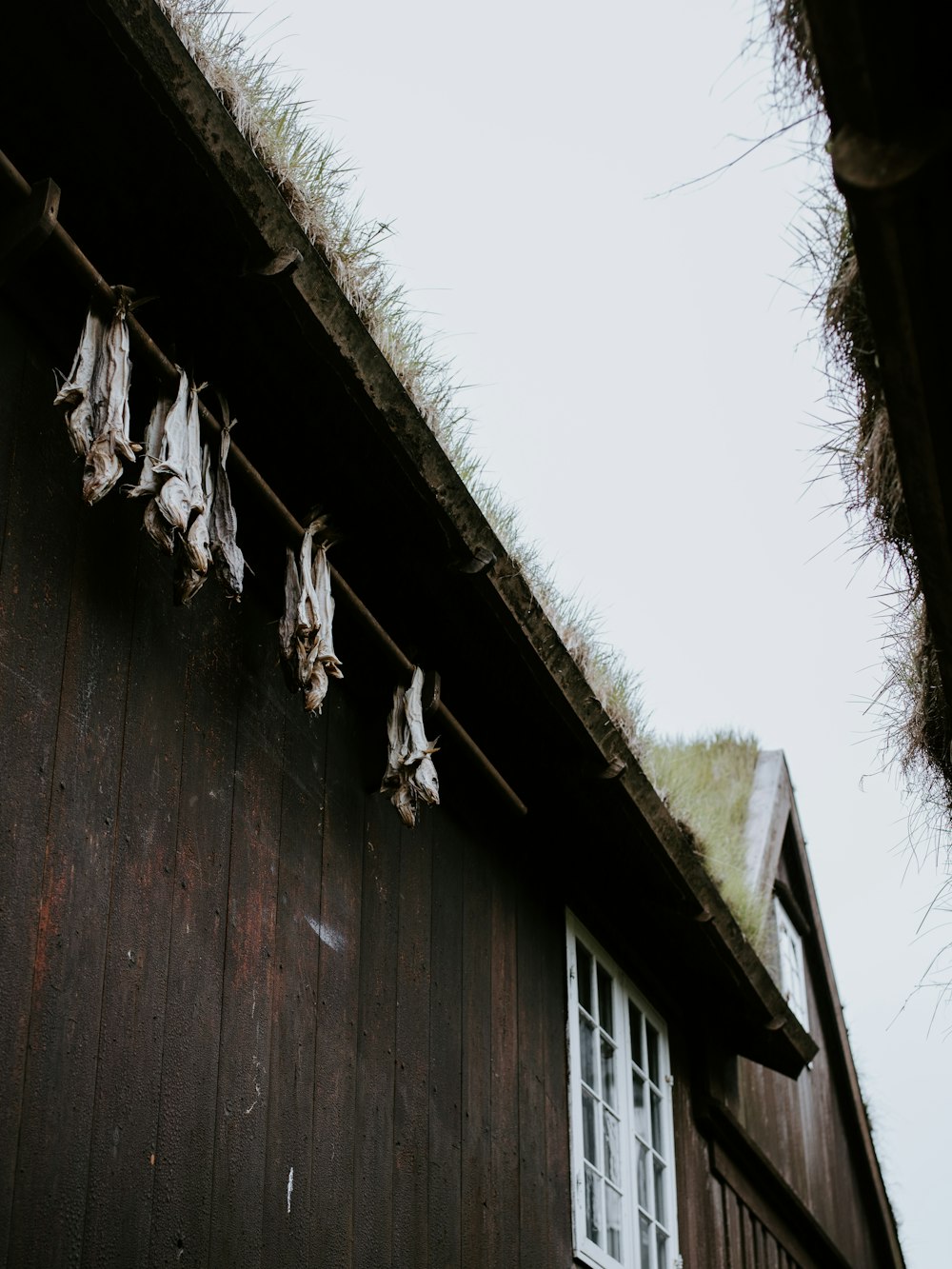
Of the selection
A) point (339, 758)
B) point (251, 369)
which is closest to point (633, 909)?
point (339, 758)

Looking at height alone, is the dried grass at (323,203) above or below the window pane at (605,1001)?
above

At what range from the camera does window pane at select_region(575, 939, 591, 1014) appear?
22.7ft

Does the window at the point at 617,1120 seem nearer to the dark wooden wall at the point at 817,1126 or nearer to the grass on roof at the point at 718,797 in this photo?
the grass on roof at the point at 718,797

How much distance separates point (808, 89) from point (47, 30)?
5.58 ft

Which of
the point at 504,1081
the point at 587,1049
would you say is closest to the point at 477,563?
the point at 504,1081

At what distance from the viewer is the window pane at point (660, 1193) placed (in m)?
7.30

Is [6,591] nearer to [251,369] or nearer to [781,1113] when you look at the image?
[251,369]

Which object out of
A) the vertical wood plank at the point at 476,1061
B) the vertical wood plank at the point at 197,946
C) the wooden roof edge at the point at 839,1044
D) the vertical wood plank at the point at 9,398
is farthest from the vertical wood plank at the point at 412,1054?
the wooden roof edge at the point at 839,1044

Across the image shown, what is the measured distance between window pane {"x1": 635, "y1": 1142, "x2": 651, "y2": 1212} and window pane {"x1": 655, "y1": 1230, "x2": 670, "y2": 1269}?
0.59ft

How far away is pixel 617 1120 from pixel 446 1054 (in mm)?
1745

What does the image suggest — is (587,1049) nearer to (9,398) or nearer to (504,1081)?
(504,1081)

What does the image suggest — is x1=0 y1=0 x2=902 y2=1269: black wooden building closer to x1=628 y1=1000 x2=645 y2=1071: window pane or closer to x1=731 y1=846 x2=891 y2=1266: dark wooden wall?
x1=628 y1=1000 x2=645 y2=1071: window pane

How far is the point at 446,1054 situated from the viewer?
549 cm

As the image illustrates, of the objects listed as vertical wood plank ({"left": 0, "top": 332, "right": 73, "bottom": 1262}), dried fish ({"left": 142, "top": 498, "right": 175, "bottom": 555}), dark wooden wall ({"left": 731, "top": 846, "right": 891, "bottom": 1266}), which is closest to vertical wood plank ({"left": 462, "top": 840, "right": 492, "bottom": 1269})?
vertical wood plank ({"left": 0, "top": 332, "right": 73, "bottom": 1262})
